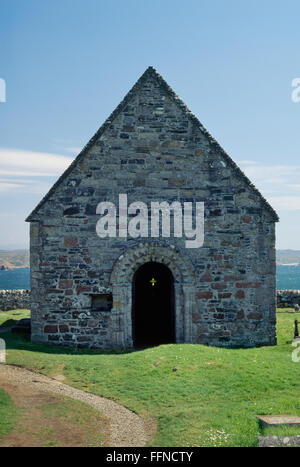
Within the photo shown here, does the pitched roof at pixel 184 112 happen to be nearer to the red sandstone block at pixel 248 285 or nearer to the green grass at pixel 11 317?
the red sandstone block at pixel 248 285

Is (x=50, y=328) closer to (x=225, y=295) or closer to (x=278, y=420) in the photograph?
(x=225, y=295)

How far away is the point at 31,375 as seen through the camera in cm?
1380

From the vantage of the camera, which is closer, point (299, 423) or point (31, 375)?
point (299, 423)

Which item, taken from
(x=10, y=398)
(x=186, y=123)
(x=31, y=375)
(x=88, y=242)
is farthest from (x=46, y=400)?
(x=186, y=123)

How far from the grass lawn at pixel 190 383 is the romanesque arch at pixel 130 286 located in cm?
118

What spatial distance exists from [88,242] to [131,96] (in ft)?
19.0

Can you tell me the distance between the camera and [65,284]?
56.6ft

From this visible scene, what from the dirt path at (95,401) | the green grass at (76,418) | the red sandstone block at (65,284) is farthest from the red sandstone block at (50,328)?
the green grass at (76,418)

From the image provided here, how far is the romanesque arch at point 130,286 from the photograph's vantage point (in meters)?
17.2

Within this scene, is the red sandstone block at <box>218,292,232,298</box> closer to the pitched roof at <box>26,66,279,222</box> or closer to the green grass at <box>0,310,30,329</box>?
the pitched roof at <box>26,66,279,222</box>

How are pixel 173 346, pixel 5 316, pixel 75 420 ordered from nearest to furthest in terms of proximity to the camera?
pixel 75 420, pixel 173 346, pixel 5 316

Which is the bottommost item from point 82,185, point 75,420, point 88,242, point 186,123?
point 75,420
